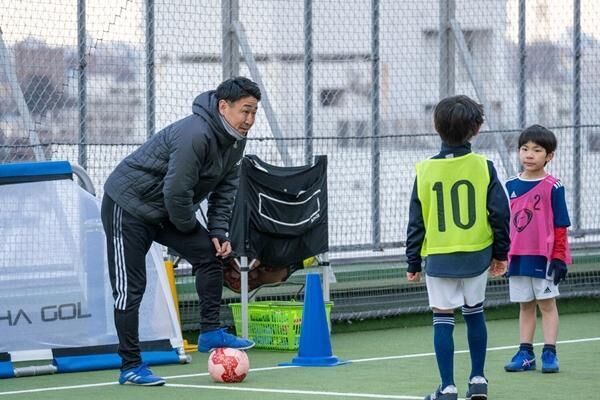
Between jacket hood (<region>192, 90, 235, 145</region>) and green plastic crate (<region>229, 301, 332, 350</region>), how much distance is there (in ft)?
7.22

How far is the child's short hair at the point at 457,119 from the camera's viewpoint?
702cm

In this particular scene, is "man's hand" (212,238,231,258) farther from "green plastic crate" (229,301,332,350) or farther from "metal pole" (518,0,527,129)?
"metal pole" (518,0,527,129)

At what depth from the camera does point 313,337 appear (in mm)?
8984

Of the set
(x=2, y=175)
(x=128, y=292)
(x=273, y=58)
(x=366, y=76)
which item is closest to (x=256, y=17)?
(x=273, y=58)

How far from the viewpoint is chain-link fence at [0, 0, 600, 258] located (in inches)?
396

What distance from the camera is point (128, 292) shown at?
8055 millimetres

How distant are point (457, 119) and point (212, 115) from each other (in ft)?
5.26

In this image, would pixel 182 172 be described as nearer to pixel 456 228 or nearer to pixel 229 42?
pixel 456 228

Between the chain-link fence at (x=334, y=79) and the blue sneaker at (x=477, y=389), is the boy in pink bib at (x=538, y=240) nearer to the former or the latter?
A: the blue sneaker at (x=477, y=389)

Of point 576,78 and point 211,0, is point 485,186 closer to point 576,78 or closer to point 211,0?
point 211,0

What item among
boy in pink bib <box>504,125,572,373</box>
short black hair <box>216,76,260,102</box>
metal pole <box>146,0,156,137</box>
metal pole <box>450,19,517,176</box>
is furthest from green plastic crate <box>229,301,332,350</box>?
metal pole <box>450,19,517,176</box>

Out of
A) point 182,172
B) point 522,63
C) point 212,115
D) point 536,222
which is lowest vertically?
point 536,222

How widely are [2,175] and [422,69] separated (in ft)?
15.3

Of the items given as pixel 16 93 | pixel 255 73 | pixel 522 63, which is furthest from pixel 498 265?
pixel 522 63
